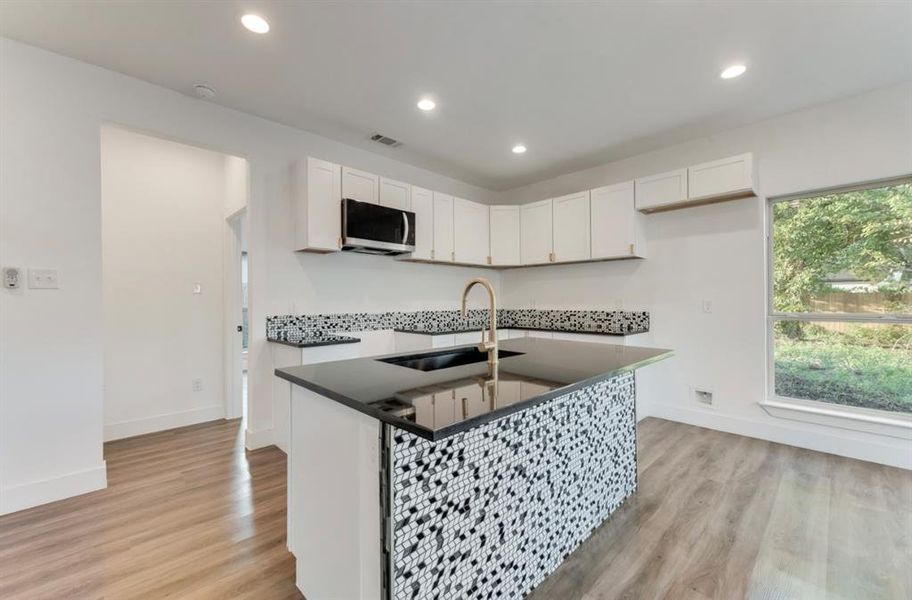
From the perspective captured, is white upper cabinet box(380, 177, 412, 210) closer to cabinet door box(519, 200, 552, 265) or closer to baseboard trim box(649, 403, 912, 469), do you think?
cabinet door box(519, 200, 552, 265)

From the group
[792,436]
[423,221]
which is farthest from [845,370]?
[423,221]

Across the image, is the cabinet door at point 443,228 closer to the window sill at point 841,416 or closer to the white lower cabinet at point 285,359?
the white lower cabinet at point 285,359

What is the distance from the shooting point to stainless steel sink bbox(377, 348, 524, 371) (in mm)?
2082

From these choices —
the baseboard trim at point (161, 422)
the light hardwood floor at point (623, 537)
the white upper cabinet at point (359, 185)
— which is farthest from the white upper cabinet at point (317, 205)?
the baseboard trim at point (161, 422)

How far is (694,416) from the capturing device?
3.69m

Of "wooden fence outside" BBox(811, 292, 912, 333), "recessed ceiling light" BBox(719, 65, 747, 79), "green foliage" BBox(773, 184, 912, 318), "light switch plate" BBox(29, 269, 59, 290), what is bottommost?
"wooden fence outside" BBox(811, 292, 912, 333)

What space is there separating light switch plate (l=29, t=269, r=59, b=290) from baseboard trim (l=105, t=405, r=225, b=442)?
5.24ft

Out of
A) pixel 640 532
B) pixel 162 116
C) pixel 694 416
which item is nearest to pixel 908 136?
pixel 694 416

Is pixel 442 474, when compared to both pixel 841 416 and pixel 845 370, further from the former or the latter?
pixel 845 370

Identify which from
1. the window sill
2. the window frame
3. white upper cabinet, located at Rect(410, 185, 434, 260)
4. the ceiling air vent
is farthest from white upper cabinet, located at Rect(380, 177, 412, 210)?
the window sill

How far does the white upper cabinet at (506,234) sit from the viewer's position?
480cm

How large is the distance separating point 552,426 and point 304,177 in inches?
110

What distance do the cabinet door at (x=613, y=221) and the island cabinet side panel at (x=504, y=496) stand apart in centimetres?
219

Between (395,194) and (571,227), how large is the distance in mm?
2001
